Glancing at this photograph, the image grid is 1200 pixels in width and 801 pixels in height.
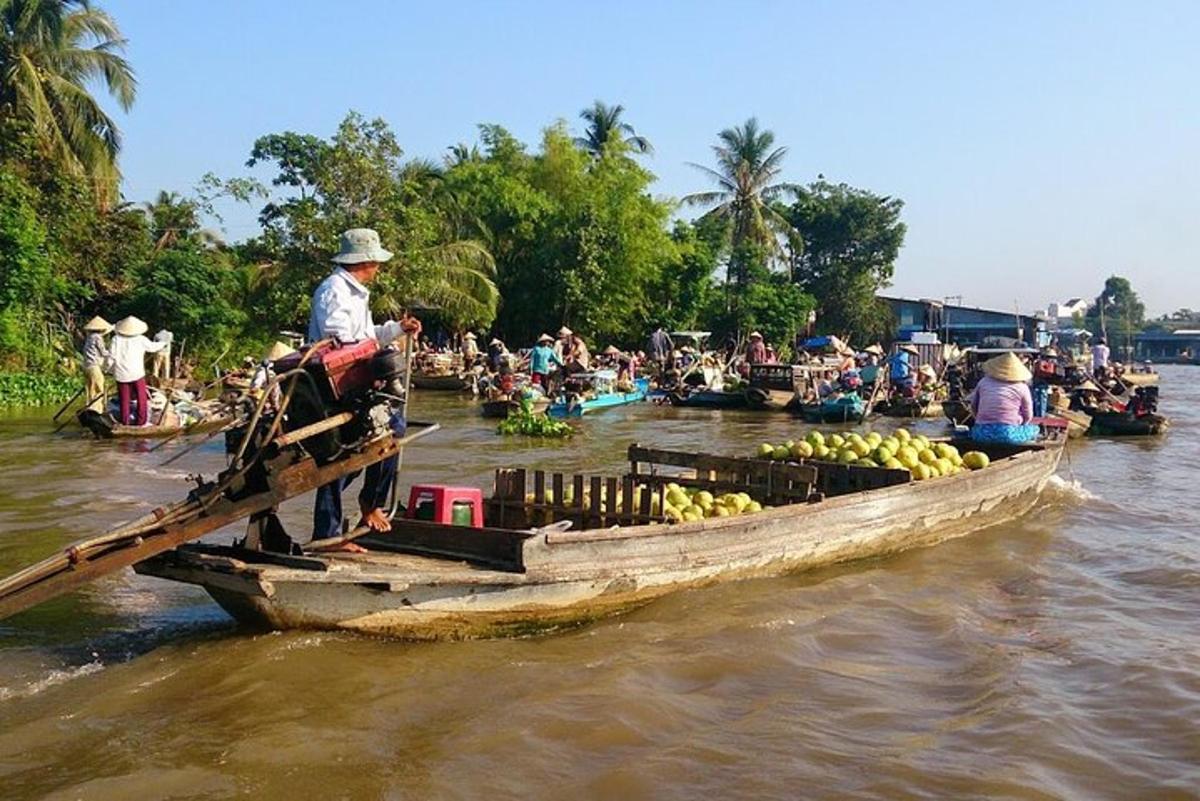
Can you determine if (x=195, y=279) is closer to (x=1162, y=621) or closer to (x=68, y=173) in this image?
(x=68, y=173)

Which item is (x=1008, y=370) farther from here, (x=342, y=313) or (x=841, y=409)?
(x=841, y=409)

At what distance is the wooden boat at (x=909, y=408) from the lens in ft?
64.6

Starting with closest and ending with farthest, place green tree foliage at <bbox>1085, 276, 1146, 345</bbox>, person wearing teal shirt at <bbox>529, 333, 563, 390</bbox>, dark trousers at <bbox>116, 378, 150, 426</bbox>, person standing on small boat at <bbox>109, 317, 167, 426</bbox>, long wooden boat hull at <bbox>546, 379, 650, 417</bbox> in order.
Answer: person standing on small boat at <bbox>109, 317, 167, 426</bbox> → dark trousers at <bbox>116, 378, 150, 426</bbox> → long wooden boat hull at <bbox>546, 379, 650, 417</bbox> → person wearing teal shirt at <bbox>529, 333, 563, 390</bbox> → green tree foliage at <bbox>1085, 276, 1146, 345</bbox>

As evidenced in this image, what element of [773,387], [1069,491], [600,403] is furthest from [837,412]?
[1069,491]

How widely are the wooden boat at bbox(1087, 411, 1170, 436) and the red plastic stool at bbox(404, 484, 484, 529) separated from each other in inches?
585

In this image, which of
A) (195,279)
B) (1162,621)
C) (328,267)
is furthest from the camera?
(328,267)

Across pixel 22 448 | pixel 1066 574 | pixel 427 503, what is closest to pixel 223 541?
pixel 427 503

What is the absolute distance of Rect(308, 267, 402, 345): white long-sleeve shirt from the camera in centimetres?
498

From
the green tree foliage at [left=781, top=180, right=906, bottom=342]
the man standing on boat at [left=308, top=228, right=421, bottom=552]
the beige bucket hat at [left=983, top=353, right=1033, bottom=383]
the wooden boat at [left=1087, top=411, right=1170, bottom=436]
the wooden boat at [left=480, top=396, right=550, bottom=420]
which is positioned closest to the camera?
the man standing on boat at [left=308, top=228, right=421, bottom=552]

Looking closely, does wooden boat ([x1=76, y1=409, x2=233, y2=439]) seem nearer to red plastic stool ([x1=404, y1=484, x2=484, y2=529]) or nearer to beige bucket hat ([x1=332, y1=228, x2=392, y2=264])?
red plastic stool ([x1=404, y1=484, x2=484, y2=529])

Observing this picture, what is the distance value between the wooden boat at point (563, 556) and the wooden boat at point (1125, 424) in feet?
37.1

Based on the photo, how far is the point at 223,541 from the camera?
774 cm

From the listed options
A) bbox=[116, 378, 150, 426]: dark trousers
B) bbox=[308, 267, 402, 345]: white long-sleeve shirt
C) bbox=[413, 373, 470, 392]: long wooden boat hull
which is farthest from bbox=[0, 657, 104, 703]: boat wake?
bbox=[413, 373, 470, 392]: long wooden boat hull

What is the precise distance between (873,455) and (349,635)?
14.3 feet
